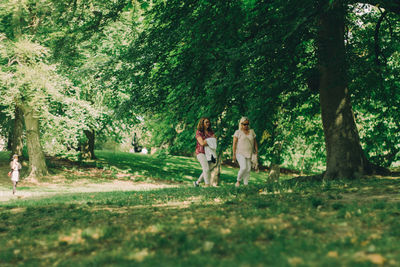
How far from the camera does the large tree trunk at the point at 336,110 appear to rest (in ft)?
34.7

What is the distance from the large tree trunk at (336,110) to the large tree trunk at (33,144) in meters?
19.8

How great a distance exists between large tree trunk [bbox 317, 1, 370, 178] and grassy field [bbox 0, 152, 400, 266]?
6.54 ft

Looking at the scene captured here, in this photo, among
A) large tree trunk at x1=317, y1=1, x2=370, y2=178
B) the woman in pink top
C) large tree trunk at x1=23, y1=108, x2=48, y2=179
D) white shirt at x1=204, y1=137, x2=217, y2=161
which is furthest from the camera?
large tree trunk at x1=23, y1=108, x2=48, y2=179

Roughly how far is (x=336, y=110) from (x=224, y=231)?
732 centimetres

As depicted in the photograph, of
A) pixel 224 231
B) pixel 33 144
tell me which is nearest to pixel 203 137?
pixel 224 231

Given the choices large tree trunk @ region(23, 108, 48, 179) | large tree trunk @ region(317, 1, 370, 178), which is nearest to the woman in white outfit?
large tree trunk @ region(317, 1, 370, 178)

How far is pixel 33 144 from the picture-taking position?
998 inches

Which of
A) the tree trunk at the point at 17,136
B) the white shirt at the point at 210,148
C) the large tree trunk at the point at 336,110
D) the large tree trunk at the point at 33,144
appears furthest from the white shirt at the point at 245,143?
the tree trunk at the point at 17,136

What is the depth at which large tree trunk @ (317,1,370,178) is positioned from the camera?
1059cm

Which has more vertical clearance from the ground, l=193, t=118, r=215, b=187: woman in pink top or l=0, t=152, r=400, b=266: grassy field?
l=193, t=118, r=215, b=187: woman in pink top

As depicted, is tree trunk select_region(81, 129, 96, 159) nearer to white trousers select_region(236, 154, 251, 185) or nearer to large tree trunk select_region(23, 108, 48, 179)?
large tree trunk select_region(23, 108, 48, 179)

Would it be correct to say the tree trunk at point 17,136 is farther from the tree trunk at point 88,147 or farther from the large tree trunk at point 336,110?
the large tree trunk at point 336,110

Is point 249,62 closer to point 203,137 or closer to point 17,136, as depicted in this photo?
point 203,137

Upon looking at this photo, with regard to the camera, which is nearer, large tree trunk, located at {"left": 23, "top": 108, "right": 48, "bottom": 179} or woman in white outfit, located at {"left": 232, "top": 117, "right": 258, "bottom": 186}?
woman in white outfit, located at {"left": 232, "top": 117, "right": 258, "bottom": 186}
